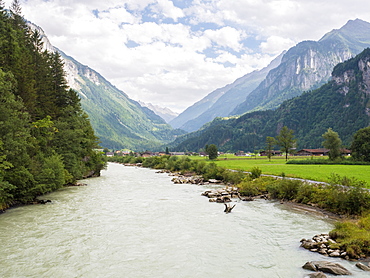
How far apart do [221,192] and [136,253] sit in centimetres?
2608

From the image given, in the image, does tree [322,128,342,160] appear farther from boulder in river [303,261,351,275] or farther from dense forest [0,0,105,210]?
A: boulder in river [303,261,351,275]

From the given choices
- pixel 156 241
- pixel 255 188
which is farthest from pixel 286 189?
pixel 156 241

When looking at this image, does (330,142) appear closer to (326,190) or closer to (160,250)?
(326,190)

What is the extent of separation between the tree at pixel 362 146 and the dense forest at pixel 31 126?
6975 centimetres

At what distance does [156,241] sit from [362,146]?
231ft

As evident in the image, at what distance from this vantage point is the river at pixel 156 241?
15.3 meters

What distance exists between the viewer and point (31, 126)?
37.2 m

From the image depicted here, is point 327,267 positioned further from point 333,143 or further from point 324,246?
point 333,143

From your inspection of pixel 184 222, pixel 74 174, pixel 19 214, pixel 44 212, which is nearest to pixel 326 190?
pixel 184 222

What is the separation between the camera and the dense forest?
1099 inches

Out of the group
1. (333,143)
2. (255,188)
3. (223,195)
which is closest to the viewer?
(223,195)

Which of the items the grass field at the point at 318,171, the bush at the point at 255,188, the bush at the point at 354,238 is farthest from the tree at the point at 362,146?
the bush at the point at 354,238

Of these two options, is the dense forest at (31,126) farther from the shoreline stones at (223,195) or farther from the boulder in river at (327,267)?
the boulder in river at (327,267)

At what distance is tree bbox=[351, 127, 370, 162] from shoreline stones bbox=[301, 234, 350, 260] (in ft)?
210
